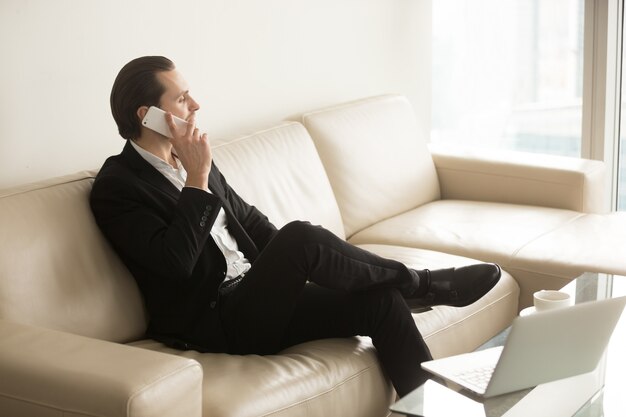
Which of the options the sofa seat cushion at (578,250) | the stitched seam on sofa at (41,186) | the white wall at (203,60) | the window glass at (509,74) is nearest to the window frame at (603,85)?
the window glass at (509,74)

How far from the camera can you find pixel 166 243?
2287 millimetres

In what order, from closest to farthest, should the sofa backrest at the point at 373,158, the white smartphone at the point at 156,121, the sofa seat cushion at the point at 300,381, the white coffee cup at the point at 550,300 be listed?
the sofa seat cushion at the point at 300,381, the white coffee cup at the point at 550,300, the white smartphone at the point at 156,121, the sofa backrest at the point at 373,158

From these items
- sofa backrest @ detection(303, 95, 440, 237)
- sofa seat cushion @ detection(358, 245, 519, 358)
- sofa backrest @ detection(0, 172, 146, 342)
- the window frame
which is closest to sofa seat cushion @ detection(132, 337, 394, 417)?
sofa backrest @ detection(0, 172, 146, 342)

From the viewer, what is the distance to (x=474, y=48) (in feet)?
16.7

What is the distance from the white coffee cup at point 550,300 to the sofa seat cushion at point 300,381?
443mm

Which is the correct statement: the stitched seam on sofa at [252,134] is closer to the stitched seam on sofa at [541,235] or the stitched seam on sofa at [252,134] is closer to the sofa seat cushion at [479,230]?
the sofa seat cushion at [479,230]

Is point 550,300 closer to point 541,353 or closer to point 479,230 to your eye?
point 541,353

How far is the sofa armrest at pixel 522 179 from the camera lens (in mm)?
3645

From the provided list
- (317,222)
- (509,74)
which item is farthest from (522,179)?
(509,74)

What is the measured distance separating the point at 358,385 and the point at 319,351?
13 cm

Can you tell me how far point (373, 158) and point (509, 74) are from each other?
1716mm

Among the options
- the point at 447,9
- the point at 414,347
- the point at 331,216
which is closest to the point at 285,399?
the point at 414,347

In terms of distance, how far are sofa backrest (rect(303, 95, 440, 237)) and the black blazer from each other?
43.0 inches

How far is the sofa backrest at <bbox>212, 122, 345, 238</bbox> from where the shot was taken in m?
2.98
